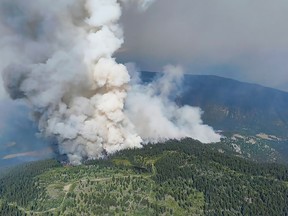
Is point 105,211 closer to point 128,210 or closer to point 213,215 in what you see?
point 128,210

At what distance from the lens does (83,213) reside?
197500 millimetres

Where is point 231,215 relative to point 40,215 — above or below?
above

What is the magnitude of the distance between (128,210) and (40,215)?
115 ft

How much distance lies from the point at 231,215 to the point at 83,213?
58941 mm

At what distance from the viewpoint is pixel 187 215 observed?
19938 centimetres

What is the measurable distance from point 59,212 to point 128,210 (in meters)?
27.5

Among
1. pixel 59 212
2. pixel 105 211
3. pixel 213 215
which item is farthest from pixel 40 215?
pixel 213 215

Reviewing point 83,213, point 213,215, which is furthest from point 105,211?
point 213,215

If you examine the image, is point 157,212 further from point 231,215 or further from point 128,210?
point 231,215

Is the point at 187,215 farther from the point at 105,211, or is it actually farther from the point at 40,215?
the point at 40,215

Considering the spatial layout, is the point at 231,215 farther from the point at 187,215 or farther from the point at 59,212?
the point at 59,212

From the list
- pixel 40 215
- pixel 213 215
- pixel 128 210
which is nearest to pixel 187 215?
pixel 213 215

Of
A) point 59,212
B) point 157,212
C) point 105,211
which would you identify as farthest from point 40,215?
point 157,212

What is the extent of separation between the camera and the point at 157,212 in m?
198
